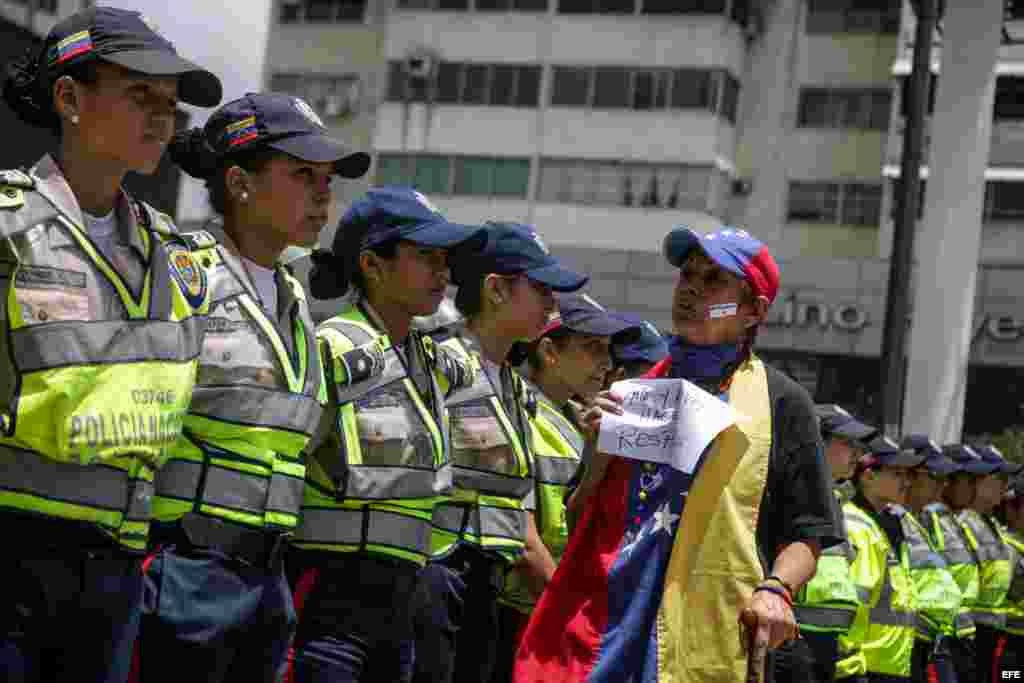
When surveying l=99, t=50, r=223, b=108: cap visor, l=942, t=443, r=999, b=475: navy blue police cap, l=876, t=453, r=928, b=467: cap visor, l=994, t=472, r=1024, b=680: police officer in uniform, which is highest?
l=99, t=50, r=223, b=108: cap visor

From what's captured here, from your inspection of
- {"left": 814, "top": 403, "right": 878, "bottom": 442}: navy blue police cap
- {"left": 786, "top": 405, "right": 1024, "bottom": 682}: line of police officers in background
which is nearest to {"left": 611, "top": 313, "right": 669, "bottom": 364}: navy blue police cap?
{"left": 786, "top": 405, "right": 1024, "bottom": 682}: line of police officers in background

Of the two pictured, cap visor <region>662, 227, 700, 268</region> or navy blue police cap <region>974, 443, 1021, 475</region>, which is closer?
cap visor <region>662, 227, 700, 268</region>

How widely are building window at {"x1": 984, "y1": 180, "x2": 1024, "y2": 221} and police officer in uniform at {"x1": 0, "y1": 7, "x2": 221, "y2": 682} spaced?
43.1 meters

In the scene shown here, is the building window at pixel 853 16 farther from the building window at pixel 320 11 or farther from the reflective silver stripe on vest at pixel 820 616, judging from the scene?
the reflective silver stripe on vest at pixel 820 616

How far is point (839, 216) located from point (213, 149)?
43298 mm

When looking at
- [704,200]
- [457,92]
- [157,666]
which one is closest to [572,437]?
[157,666]

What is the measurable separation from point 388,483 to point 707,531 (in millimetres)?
1063

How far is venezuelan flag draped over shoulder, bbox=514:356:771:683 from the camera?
4980 millimetres

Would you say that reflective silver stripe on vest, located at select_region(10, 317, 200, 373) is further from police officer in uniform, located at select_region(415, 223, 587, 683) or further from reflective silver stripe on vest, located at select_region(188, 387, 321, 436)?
police officer in uniform, located at select_region(415, 223, 587, 683)

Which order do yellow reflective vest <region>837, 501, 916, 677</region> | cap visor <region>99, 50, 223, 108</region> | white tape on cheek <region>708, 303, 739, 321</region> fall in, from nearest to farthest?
cap visor <region>99, 50, 223, 108</region> < white tape on cheek <region>708, 303, 739, 321</region> < yellow reflective vest <region>837, 501, 916, 677</region>

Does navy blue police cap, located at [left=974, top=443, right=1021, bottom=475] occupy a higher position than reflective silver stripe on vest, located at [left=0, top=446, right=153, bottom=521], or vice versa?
reflective silver stripe on vest, located at [left=0, top=446, right=153, bottom=521]

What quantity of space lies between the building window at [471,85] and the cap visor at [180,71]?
42.8 m

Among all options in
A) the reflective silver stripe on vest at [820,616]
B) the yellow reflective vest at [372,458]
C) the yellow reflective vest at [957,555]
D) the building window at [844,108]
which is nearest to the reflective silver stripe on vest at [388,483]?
the yellow reflective vest at [372,458]

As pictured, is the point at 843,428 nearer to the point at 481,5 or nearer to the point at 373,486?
the point at 373,486
